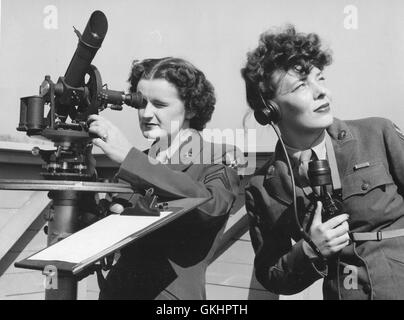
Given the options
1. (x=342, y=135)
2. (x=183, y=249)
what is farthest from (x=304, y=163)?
(x=183, y=249)

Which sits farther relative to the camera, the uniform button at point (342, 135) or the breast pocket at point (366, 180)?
the uniform button at point (342, 135)

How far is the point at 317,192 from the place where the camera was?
5.06ft

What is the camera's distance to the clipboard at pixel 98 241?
3.20 ft

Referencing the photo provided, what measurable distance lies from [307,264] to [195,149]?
0.52 m

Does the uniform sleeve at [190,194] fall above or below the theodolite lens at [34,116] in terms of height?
below

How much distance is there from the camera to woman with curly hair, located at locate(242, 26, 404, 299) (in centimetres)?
146

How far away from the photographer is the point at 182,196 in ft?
4.17

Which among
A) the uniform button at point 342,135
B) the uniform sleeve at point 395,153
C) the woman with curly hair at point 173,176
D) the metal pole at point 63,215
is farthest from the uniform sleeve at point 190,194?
the uniform sleeve at point 395,153

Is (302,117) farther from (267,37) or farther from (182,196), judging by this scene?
(182,196)

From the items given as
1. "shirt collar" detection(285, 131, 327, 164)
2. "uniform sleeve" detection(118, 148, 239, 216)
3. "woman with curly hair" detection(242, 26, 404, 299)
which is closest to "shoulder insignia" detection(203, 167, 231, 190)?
"uniform sleeve" detection(118, 148, 239, 216)

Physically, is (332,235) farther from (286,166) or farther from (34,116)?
(34,116)

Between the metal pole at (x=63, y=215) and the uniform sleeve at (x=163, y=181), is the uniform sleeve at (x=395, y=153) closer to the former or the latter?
the uniform sleeve at (x=163, y=181)

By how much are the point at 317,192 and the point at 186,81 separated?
63cm
